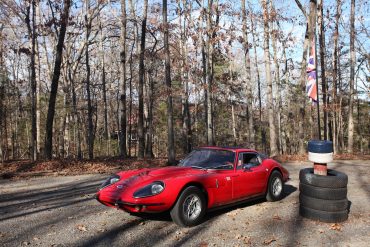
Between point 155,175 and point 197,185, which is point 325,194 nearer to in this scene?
point 197,185

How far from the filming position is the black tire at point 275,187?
27.9 ft

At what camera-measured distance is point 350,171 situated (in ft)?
47.1

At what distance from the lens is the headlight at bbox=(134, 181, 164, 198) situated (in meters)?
6.12

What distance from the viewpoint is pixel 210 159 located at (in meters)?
7.66

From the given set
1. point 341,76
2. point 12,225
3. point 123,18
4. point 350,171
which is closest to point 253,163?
point 12,225

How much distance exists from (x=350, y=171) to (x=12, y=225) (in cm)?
1236

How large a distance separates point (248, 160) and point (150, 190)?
2.81 metres

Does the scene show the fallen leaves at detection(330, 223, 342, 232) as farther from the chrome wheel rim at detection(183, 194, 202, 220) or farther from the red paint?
the chrome wheel rim at detection(183, 194, 202, 220)

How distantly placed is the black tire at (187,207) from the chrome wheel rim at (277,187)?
8.40 feet

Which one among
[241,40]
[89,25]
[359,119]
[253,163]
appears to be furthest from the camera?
[359,119]

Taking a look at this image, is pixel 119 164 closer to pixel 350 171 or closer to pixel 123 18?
pixel 123 18

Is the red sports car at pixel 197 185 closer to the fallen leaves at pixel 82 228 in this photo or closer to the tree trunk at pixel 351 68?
the fallen leaves at pixel 82 228

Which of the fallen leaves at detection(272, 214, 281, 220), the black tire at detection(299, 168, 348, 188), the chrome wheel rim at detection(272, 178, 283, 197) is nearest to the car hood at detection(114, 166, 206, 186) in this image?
the fallen leaves at detection(272, 214, 281, 220)

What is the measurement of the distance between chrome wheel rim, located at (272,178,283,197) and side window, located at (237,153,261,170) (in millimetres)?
714
